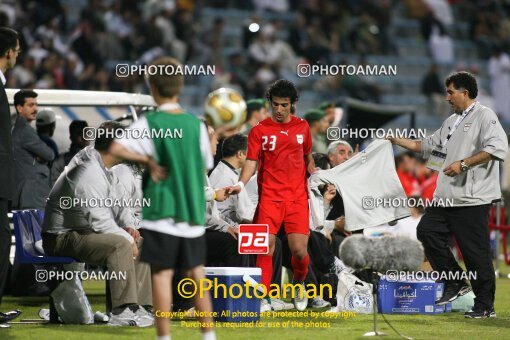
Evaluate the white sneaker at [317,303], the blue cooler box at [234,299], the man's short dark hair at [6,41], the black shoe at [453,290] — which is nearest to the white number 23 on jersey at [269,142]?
the blue cooler box at [234,299]

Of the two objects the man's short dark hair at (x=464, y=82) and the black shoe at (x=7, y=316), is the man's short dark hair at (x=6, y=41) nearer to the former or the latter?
the black shoe at (x=7, y=316)

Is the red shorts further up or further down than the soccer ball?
further down

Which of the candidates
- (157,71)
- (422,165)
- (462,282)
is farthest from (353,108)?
(157,71)

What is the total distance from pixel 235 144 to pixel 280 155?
866 mm

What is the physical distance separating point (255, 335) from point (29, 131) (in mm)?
4249

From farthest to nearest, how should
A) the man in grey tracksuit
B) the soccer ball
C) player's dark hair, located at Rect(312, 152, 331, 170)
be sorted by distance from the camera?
player's dark hair, located at Rect(312, 152, 331, 170)
the soccer ball
the man in grey tracksuit

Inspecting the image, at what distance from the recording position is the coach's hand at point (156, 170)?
706 centimetres

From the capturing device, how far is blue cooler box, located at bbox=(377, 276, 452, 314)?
10.2 m

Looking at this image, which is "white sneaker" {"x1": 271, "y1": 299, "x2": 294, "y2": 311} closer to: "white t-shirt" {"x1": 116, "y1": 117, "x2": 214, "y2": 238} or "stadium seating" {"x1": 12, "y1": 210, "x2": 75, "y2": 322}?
"stadium seating" {"x1": 12, "y1": 210, "x2": 75, "y2": 322}

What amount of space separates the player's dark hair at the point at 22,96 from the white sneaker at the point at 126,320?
3493 mm

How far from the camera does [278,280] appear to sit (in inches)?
416

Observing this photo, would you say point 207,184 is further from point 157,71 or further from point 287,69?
point 287,69

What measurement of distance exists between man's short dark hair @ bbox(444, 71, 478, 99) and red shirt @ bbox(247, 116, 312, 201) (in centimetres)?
130

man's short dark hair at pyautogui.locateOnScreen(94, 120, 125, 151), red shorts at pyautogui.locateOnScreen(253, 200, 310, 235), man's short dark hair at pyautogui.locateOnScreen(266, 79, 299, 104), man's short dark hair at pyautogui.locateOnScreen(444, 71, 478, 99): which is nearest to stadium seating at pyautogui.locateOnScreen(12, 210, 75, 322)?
man's short dark hair at pyautogui.locateOnScreen(94, 120, 125, 151)
